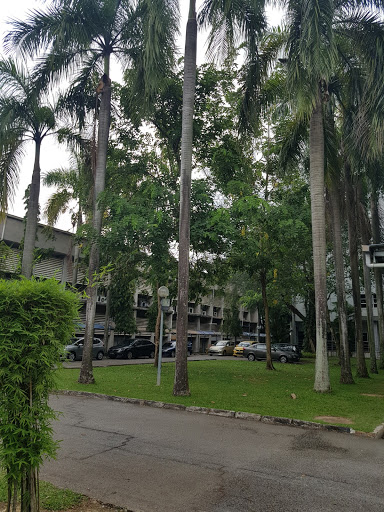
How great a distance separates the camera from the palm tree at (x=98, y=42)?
13070 mm

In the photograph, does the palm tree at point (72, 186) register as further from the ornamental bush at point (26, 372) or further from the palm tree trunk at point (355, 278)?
the ornamental bush at point (26, 372)

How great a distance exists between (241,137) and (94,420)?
11.9 m

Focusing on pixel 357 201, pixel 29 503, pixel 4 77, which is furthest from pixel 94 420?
pixel 357 201

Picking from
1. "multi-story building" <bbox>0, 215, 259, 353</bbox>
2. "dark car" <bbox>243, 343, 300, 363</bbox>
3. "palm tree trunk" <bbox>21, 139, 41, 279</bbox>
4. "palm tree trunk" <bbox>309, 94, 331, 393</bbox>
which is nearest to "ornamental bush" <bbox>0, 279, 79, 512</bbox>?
"multi-story building" <bbox>0, 215, 259, 353</bbox>

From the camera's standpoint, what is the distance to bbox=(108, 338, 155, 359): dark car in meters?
31.6

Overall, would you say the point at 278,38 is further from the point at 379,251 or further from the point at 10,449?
the point at 10,449

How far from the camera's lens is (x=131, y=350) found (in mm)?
32219

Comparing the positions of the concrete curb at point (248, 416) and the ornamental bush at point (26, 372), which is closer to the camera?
the ornamental bush at point (26, 372)

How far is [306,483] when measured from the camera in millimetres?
5152

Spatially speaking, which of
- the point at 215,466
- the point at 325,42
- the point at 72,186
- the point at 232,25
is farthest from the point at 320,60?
the point at 72,186

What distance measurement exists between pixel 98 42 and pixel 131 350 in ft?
74.1

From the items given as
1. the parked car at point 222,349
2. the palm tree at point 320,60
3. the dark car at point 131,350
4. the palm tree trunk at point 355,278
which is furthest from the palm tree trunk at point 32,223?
the parked car at point 222,349

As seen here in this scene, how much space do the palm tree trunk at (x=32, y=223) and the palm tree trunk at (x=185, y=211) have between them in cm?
637

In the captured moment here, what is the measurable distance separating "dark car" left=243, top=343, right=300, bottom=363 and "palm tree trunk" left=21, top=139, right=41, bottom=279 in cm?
2184
